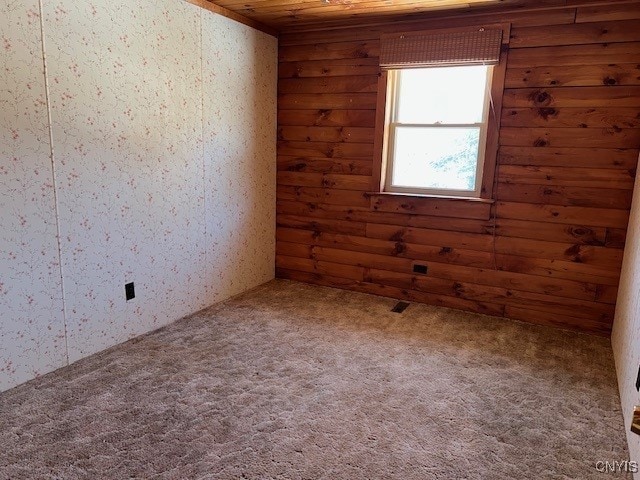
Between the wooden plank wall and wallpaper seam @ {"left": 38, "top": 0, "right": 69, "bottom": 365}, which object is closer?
wallpaper seam @ {"left": 38, "top": 0, "right": 69, "bottom": 365}

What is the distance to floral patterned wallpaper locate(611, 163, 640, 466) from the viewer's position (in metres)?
1.99

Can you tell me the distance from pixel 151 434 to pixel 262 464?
0.53 meters

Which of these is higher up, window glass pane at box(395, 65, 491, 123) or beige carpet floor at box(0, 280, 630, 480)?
window glass pane at box(395, 65, 491, 123)

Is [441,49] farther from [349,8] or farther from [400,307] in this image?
[400,307]

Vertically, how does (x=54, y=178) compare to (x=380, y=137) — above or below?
below

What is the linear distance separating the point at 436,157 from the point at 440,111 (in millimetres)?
362

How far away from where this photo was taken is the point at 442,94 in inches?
137

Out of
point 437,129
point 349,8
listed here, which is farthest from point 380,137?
point 349,8

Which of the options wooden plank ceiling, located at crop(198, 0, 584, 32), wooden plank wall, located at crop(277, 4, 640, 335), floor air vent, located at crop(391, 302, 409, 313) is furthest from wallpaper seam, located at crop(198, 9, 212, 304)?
floor air vent, located at crop(391, 302, 409, 313)

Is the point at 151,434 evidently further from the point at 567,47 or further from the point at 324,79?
the point at 567,47

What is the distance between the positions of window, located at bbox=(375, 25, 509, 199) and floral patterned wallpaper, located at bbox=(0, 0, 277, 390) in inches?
44.8

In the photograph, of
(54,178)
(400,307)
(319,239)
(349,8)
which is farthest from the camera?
(319,239)

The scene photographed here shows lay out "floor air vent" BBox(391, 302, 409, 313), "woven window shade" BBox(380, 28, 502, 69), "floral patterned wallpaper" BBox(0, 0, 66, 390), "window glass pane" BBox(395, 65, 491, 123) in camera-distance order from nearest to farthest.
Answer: "floral patterned wallpaper" BBox(0, 0, 66, 390)
"woven window shade" BBox(380, 28, 502, 69)
"window glass pane" BBox(395, 65, 491, 123)
"floor air vent" BBox(391, 302, 409, 313)

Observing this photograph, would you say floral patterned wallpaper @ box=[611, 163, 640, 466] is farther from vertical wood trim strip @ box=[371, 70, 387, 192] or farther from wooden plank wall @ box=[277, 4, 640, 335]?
vertical wood trim strip @ box=[371, 70, 387, 192]
